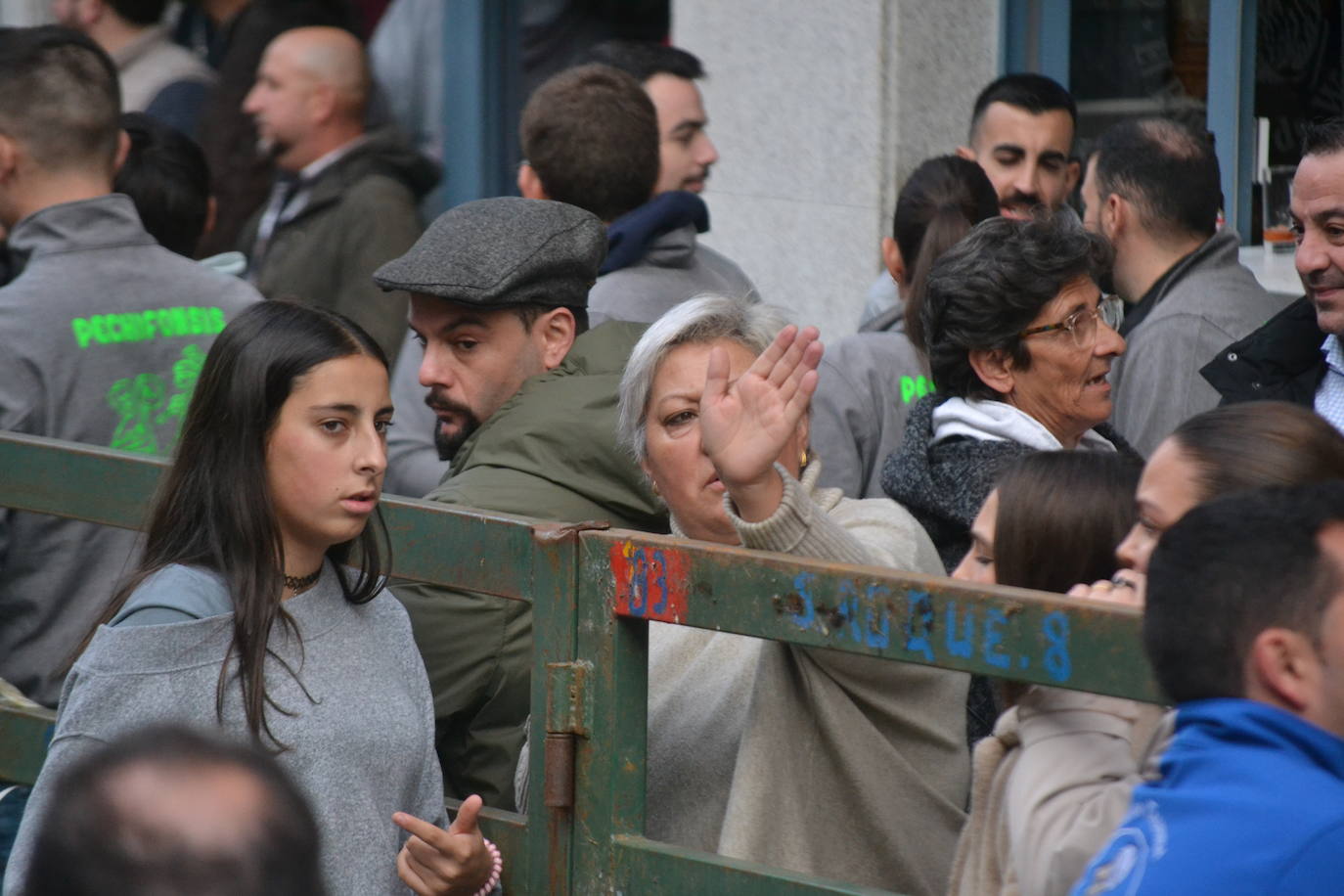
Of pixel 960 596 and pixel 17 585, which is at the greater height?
pixel 960 596

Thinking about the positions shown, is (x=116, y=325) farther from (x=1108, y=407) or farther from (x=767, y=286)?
(x=767, y=286)

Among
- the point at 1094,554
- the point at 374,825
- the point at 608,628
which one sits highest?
the point at 1094,554

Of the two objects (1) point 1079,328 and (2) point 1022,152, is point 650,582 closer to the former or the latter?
(1) point 1079,328

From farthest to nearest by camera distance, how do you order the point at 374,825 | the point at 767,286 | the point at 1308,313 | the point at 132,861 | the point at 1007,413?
the point at 767,286
the point at 1308,313
the point at 1007,413
the point at 374,825
the point at 132,861

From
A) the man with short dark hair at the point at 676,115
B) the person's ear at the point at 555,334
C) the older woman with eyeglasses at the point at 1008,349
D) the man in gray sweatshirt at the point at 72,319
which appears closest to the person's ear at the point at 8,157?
the man in gray sweatshirt at the point at 72,319

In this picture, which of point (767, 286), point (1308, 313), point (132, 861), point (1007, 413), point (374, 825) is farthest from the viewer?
point (767, 286)

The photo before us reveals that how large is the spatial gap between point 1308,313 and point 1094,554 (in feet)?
5.86

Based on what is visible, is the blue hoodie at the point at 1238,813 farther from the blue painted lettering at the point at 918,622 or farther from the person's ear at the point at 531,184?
the person's ear at the point at 531,184

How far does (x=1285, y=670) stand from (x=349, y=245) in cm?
490

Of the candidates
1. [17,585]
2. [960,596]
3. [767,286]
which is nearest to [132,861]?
[960,596]

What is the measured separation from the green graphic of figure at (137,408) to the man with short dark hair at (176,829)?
9.96ft

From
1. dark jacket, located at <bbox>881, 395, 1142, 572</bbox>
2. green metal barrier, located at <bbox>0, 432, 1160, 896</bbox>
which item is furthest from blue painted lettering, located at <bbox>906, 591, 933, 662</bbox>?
dark jacket, located at <bbox>881, 395, 1142, 572</bbox>

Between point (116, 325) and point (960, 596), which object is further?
point (116, 325)

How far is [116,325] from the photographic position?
4320 mm
